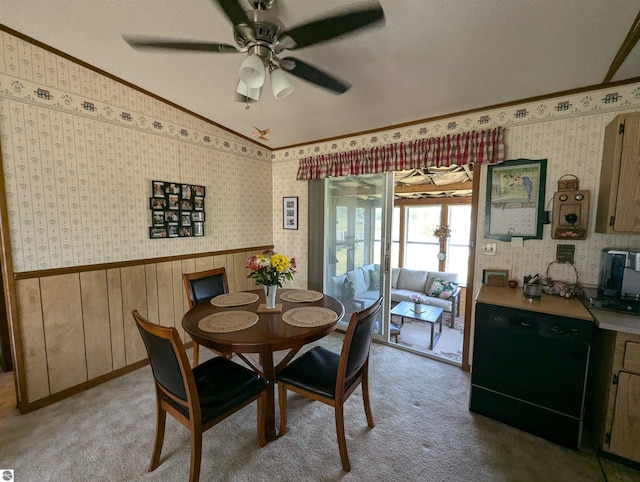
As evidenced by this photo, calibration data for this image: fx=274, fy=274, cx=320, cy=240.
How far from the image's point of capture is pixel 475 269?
255 cm

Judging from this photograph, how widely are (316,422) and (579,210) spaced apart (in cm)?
252

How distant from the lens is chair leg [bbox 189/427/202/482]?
54.2 inches

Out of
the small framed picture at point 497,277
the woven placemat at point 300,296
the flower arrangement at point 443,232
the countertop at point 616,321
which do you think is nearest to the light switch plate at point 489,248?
the small framed picture at point 497,277

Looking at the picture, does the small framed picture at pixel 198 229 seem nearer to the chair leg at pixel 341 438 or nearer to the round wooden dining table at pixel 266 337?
the round wooden dining table at pixel 266 337

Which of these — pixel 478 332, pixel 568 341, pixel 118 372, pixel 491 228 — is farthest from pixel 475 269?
pixel 118 372

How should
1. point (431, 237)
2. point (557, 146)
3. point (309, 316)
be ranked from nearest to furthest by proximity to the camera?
point (309, 316)
point (557, 146)
point (431, 237)

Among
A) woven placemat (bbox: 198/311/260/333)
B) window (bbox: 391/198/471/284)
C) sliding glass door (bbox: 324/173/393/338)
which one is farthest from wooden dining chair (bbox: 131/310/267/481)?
window (bbox: 391/198/471/284)

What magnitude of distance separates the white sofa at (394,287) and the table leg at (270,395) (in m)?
1.85

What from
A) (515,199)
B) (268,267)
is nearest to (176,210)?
(268,267)

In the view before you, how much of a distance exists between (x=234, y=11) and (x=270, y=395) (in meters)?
2.09

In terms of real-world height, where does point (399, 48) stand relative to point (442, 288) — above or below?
above

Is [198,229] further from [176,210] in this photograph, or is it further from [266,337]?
[266,337]

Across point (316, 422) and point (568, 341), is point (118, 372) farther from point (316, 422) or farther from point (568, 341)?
point (568, 341)

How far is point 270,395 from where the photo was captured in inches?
70.2
